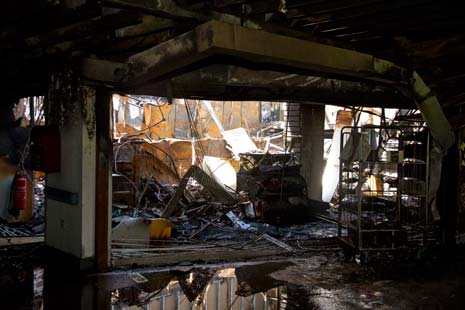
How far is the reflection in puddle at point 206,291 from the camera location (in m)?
5.67

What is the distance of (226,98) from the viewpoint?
827 centimetres

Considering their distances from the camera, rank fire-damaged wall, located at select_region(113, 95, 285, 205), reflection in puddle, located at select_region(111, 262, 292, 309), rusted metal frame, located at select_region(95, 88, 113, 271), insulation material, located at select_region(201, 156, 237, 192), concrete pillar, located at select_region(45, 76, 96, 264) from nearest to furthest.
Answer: reflection in puddle, located at select_region(111, 262, 292, 309) → concrete pillar, located at select_region(45, 76, 96, 264) → rusted metal frame, located at select_region(95, 88, 113, 271) → fire-damaged wall, located at select_region(113, 95, 285, 205) → insulation material, located at select_region(201, 156, 237, 192)

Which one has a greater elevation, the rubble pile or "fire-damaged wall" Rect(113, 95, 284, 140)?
"fire-damaged wall" Rect(113, 95, 284, 140)

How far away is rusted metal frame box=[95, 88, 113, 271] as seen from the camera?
6703mm

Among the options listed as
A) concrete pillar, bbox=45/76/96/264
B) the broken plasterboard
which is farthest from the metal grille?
concrete pillar, bbox=45/76/96/264

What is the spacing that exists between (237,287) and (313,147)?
7.75 m

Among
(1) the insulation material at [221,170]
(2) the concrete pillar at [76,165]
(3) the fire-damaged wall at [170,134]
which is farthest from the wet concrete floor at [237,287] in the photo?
(1) the insulation material at [221,170]

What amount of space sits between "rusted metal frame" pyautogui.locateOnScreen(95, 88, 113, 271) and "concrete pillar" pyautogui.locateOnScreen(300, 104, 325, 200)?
7.62 meters

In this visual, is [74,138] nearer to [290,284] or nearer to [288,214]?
[290,284]

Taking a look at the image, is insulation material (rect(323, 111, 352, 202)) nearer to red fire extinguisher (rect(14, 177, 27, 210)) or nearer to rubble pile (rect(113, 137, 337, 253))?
rubble pile (rect(113, 137, 337, 253))

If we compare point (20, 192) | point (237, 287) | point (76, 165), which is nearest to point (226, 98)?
point (76, 165)

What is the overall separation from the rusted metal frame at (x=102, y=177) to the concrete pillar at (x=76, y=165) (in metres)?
0.07

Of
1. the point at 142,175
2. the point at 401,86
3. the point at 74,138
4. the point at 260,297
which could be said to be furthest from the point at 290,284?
the point at 142,175

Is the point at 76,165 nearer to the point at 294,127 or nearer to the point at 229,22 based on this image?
the point at 229,22
